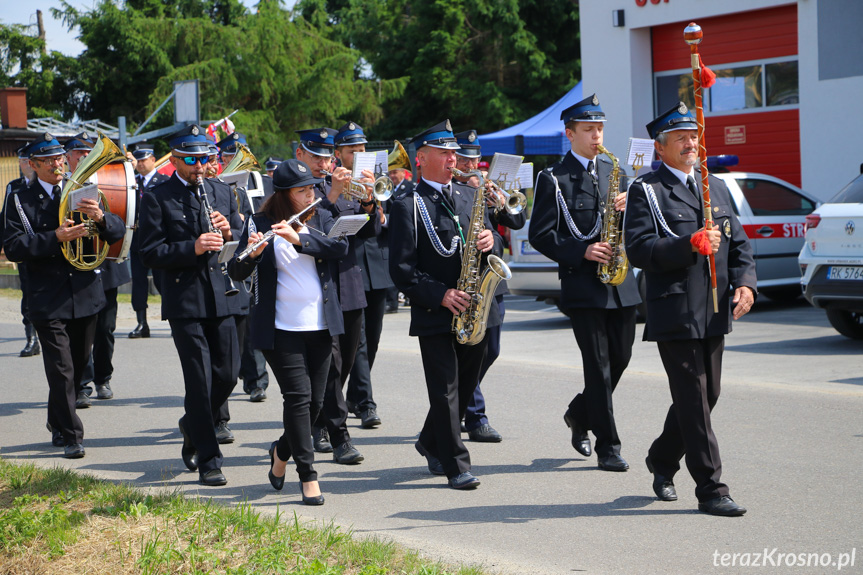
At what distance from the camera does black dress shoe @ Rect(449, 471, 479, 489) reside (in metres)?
6.54

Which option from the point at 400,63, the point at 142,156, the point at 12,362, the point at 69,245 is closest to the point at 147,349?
the point at 12,362

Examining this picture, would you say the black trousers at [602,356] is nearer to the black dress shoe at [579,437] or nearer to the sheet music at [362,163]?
the black dress shoe at [579,437]

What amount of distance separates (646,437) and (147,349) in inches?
302

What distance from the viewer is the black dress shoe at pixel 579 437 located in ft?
23.4

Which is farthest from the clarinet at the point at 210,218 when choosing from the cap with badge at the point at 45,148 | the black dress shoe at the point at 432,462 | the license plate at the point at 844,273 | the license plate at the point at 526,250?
the license plate at the point at 526,250

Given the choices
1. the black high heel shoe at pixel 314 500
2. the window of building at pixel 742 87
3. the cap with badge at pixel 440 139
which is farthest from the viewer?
the window of building at pixel 742 87

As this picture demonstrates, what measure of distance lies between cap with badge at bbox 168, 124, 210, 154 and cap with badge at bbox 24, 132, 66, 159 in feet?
5.16

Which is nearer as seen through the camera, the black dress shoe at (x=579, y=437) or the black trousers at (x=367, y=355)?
the black dress shoe at (x=579, y=437)

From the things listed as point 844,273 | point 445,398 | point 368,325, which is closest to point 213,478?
point 445,398

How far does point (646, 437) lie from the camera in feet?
25.3

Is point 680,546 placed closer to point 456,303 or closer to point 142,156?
point 456,303

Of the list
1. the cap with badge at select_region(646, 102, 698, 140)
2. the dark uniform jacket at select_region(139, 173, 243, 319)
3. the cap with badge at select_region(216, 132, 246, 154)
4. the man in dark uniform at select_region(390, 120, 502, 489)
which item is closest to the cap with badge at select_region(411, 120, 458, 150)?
the man in dark uniform at select_region(390, 120, 502, 489)

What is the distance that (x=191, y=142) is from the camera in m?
6.94

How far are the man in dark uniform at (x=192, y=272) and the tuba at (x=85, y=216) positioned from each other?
0.98m
